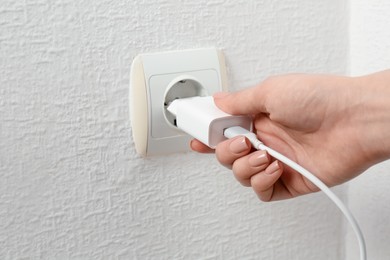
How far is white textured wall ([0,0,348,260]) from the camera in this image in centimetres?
58

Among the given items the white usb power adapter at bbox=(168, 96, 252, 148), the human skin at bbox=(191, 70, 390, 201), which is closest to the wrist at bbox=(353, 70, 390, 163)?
the human skin at bbox=(191, 70, 390, 201)

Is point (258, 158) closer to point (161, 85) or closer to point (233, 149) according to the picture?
point (233, 149)

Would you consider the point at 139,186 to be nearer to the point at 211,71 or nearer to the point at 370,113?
the point at 211,71

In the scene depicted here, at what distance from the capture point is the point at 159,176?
655 millimetres

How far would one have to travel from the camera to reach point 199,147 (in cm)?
62

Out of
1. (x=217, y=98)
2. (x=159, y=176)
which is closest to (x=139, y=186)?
(x=159, y=176)

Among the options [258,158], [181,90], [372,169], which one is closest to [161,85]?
[181,90]

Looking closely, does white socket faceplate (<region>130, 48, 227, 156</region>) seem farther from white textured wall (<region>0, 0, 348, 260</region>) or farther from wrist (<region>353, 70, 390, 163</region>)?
wrist (<region>353, 70, 390, 163</region>)

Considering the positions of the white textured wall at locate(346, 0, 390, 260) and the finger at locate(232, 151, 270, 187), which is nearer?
the finger at locate(232, 151, 270, 187)

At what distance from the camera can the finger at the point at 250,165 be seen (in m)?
0.56

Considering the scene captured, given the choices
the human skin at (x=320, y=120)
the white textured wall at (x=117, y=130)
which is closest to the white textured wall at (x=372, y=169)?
the white textured wall at (x=117, y=130)

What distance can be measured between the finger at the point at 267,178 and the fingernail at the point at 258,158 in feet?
0.04

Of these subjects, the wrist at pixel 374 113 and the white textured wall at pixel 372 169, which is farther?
the white textured wall at pixel 372 169

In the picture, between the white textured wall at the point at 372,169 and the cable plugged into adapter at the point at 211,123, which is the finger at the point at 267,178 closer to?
the cable plugged into adapter at the point at 211,123
